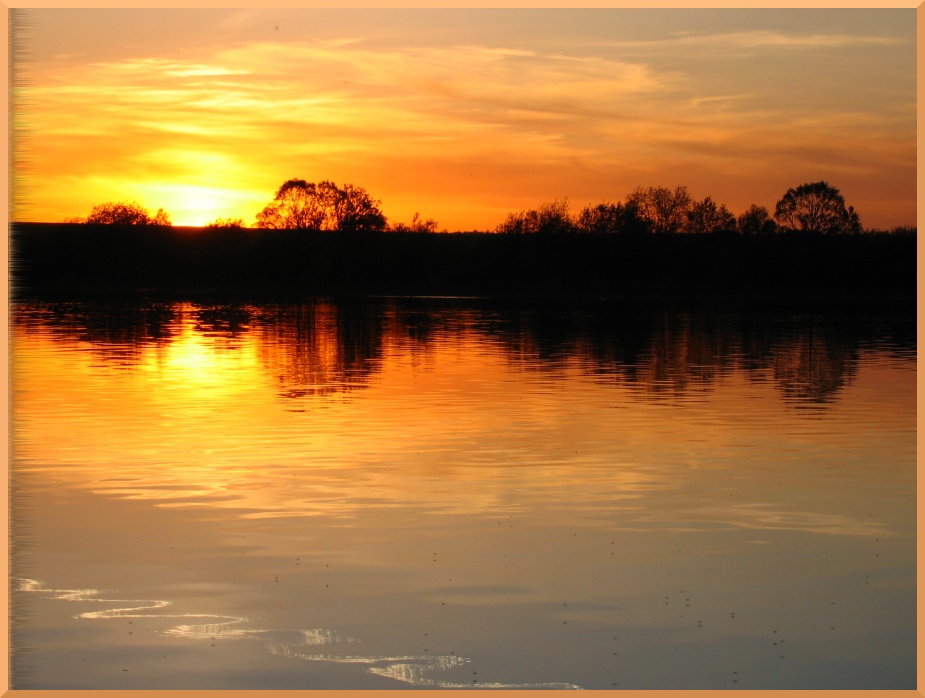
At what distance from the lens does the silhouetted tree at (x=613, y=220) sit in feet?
267

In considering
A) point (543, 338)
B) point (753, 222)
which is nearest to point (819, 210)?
point (753, 222)

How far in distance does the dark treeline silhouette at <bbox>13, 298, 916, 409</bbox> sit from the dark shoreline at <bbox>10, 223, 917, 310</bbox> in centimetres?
2028

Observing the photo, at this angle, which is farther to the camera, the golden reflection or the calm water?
the golden reflection

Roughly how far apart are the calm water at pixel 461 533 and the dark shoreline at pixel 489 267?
5452cm

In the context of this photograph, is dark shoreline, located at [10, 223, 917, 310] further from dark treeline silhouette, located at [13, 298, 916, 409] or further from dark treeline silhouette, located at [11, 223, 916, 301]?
dark treeline silhouette, located at [13, 298, 916, 409]

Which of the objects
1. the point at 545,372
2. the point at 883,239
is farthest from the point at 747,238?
the point at 545,372

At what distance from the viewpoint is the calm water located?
6.74m

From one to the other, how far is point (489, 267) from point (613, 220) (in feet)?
31.9

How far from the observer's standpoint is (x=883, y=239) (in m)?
72.6

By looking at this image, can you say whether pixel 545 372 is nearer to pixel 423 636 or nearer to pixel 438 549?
pixel 438 549

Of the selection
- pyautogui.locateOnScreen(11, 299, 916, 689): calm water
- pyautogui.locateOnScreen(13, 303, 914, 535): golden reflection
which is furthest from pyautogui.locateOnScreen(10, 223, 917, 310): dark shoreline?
pyautogui.locateOnScreen(11, 299, 916, 689): calm water

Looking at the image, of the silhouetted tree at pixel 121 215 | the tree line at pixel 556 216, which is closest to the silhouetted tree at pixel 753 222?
the tree line at pixel 556 216

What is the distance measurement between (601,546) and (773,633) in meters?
1.94

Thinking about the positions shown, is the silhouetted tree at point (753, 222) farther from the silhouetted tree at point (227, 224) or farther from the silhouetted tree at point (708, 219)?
the silhouetted tree at point (227, 224)
